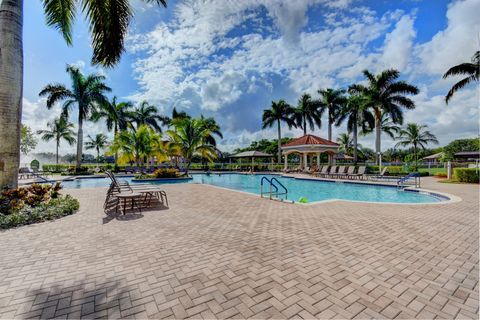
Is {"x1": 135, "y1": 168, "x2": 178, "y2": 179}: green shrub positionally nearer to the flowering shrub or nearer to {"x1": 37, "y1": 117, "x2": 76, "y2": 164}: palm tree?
the flowering shrub

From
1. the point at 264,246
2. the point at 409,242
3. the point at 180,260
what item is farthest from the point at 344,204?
the point at 180,260

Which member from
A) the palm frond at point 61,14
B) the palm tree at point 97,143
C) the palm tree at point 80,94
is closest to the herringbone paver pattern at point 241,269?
the palm frond at point 61,14

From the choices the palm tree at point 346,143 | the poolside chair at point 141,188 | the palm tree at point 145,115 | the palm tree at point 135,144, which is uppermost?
the palm tree at point 145,115

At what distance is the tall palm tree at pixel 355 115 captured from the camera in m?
24.8

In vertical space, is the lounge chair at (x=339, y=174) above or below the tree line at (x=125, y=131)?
below

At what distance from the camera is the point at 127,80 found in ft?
51.1

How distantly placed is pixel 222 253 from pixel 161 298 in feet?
4.42

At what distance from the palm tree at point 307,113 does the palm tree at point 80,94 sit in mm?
26424

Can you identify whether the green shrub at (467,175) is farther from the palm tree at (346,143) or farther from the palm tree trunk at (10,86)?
the palm tree at (346,143)

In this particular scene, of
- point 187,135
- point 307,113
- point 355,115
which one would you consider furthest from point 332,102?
point 187,135

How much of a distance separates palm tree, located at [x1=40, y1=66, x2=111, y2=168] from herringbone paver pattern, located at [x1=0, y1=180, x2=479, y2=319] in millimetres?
21276

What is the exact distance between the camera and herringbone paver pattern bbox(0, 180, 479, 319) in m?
2.31

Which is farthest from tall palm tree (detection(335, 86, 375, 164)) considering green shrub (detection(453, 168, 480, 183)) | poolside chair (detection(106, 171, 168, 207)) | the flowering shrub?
the flowering shrub

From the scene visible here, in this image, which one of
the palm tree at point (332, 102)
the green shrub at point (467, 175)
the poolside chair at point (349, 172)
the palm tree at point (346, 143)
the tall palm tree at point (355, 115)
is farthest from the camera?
the palm tree at point (346, 143)
